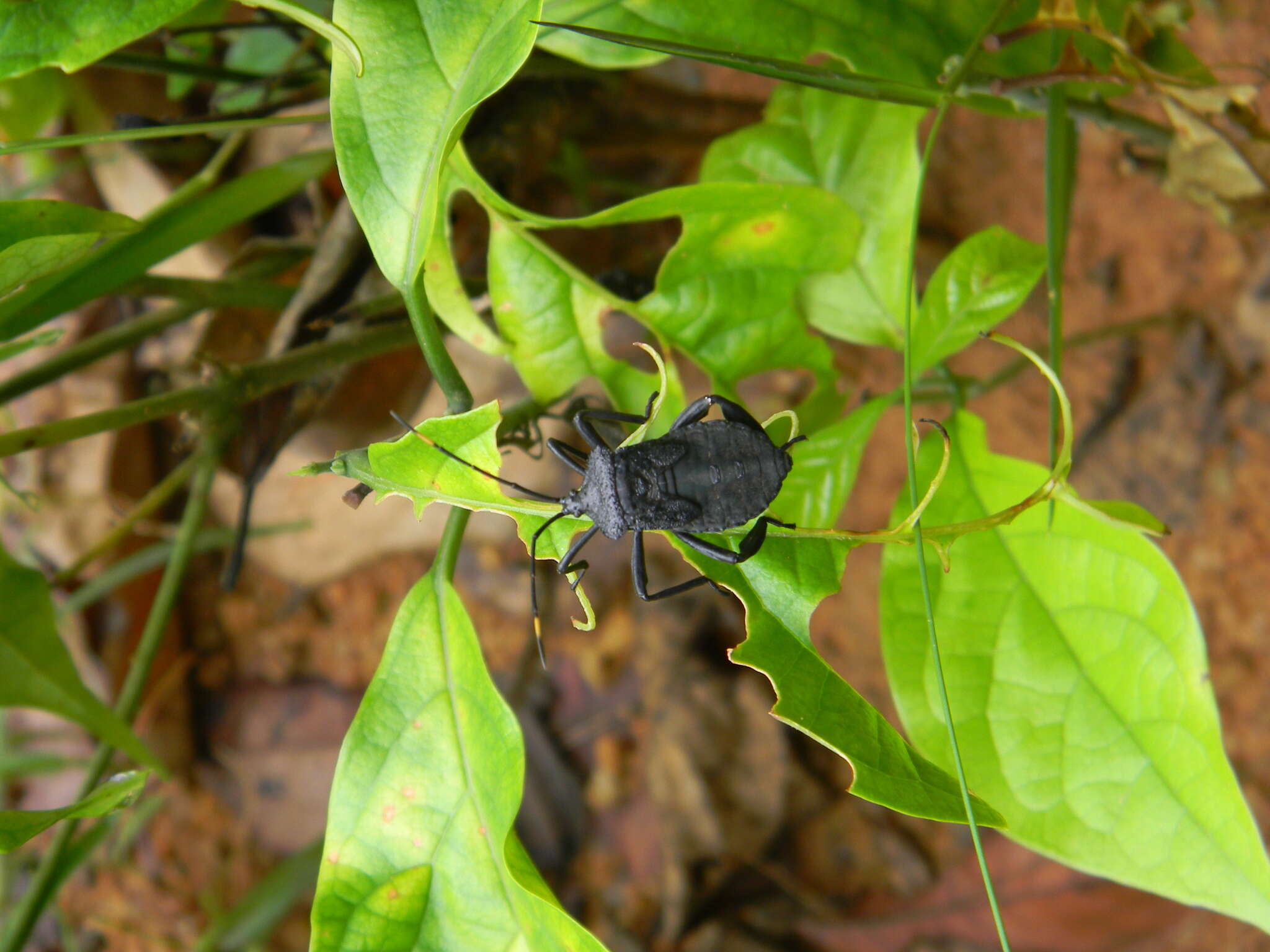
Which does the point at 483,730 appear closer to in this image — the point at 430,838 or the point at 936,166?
the point at 430,838

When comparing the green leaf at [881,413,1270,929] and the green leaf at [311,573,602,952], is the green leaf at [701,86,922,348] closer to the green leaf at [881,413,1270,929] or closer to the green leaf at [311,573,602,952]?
the green leaf at [881,413,1270,929]

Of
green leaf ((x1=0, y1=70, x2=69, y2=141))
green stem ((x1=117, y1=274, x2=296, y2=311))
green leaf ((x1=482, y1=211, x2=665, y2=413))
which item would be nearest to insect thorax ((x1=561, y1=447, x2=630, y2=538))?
green leaf ((x1=482, y1=211, x2=665, y2=413))

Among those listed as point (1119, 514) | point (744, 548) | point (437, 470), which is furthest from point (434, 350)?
point (1119, 514)

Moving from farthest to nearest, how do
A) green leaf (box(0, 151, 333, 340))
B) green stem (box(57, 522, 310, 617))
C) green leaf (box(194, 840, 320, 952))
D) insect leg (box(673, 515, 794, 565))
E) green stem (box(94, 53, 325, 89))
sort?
green leaf (box(194, 840, 320, 952)), green stem (box(57, 522, 310, 617)), green stem (box(94, 53, 325, 89)), green leaf (box(0, 151, 333, 340)), insect leg (box(673, 515, 794, 565))

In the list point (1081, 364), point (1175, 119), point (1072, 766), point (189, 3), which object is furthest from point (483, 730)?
point (1081, 364)

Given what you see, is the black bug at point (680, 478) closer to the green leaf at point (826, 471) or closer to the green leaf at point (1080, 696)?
the green leaf at point (826, 471)

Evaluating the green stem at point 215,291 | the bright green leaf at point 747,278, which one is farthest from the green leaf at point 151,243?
the bright green leaf at point 747,278

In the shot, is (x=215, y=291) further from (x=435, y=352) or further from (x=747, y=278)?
(x=747, y=278)

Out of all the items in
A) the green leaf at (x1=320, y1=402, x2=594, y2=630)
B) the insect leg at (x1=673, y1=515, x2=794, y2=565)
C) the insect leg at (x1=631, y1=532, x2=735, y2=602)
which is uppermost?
the green leaf at (x1=320, y1=402, x2=594, y2=630)
